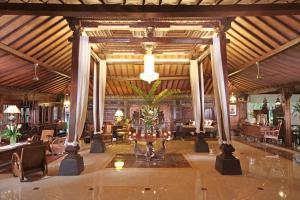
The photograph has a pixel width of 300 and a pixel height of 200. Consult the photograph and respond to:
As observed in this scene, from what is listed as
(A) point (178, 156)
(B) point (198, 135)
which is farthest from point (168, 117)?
(A) point (178, 156)

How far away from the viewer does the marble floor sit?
406 centimetres

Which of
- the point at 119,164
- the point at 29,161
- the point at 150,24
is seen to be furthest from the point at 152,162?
the point at 150,24

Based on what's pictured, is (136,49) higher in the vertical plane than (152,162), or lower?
higher

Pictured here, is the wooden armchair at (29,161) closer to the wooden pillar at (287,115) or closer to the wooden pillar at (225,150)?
the wooden pillar at (225,150)

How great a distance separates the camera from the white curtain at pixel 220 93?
5.52m

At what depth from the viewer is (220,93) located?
5.63 meters

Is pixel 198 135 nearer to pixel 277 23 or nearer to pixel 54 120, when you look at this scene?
pixel 277 23

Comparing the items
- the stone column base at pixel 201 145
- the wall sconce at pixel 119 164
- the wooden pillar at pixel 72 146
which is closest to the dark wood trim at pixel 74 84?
the wooden pillar at pixel 72 146

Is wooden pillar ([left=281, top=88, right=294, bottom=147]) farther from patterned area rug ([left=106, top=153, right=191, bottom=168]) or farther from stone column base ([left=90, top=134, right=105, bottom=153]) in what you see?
stone column base ([left=90, top=134, right=105, bottom=153])

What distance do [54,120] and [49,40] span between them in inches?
288

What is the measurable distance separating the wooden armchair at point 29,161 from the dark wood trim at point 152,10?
2.71m

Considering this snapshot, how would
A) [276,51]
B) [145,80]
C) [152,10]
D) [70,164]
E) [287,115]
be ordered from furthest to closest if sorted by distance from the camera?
[287,115], [145,80], [276,51], [70,164], [152,10]

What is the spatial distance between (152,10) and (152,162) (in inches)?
164

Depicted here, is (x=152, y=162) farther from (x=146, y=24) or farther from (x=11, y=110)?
(x=11, y=110)
